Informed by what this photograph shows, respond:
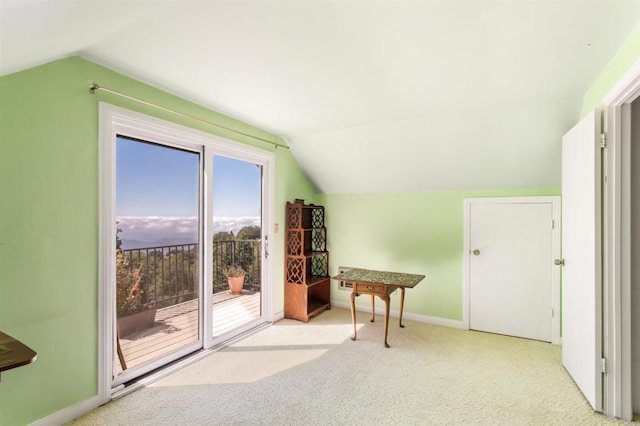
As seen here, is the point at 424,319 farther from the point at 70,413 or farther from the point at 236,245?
the point at 70,413

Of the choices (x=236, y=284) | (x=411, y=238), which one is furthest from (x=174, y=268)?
(x=411, y=238)

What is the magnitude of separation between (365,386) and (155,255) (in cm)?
206

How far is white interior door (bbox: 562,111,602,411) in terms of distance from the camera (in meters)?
2.03

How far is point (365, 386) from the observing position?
7.72 ft

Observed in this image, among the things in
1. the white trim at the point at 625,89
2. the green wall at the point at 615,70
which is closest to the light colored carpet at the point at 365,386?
the white trim at the point at 625,89

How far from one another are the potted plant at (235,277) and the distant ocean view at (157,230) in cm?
51

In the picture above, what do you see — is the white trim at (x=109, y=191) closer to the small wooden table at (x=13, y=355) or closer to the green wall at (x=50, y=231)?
the green wall at (x=50, y=231)

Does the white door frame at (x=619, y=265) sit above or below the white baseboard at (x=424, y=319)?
above

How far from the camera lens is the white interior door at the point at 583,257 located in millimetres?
2029

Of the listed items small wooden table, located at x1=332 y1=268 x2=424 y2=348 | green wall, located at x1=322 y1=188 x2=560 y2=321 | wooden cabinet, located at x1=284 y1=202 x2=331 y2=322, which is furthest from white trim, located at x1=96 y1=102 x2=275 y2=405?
green wall, located at x1=322 y1=188 x2=560 y2=321

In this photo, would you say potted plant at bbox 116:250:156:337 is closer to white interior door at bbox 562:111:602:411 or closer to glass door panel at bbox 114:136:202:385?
glass door panel at bbox 114:136:202:385

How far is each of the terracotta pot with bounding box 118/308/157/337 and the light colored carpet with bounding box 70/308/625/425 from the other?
0.50 meters

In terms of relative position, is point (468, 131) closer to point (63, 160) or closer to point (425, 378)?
point (425, 378)

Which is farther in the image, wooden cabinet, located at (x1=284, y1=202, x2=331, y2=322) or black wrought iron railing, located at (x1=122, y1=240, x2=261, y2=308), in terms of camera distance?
wooden cabinet, located at (x1=284, y1=202, x2=331, y2=322)
